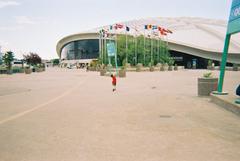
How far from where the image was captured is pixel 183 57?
103312 mm

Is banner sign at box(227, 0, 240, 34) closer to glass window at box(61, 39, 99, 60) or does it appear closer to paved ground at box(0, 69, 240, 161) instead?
paved ground at box(0, 69, 240, 161)

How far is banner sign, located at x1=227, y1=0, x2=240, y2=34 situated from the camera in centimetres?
1202

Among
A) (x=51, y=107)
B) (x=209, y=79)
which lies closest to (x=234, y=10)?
(x=209, y=79)

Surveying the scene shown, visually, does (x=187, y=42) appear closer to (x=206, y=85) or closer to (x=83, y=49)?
(x=83, y=49)

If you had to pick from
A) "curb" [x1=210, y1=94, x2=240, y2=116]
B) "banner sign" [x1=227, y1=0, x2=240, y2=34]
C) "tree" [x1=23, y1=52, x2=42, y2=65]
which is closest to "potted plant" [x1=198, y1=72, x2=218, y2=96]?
"curb" [x1=210, y1=94, x2=240, y2=116]

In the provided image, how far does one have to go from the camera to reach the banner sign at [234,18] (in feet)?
39.4

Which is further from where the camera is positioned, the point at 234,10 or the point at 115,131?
the point at 234,10

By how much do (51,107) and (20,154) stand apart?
6.47 metres

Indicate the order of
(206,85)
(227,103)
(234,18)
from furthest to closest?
1. (206,85)
2. (234,18)
3. (227,103)

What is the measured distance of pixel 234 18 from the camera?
1243 cm

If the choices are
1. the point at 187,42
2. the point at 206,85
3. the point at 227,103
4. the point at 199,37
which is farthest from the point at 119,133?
the point at 199,37

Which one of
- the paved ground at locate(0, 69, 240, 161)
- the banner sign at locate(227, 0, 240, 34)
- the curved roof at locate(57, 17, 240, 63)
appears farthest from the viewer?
the curved roof at locate(57, 17, 240, 63)

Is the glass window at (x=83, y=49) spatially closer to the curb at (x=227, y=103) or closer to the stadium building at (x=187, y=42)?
the stadium building at (x=187, y=42)

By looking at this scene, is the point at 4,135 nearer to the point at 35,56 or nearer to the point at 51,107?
the point at 51,107
